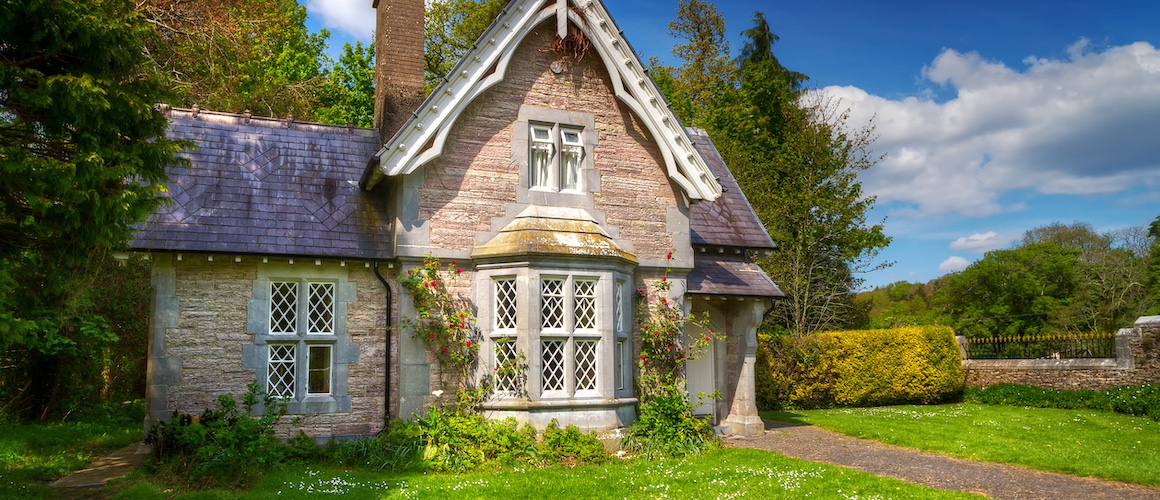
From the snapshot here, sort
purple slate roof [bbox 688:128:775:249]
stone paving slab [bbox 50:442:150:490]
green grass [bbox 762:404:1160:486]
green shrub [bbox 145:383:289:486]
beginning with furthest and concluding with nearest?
purple slate roof [bbox 688:128:775:249], green grass [bbox 762:404:1160:486], stone paving slab [bbox 50:442:150:490], green shrub [bbox 145:383:289:486]

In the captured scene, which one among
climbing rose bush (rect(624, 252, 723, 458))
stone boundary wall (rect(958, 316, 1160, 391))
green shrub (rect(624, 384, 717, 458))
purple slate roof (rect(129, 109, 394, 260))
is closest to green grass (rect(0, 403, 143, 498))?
purple slate roof (rect(129, 109, 394, 260))

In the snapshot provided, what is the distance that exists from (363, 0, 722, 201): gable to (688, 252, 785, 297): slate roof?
5.28ft

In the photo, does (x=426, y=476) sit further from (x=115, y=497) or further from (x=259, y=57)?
(x=259, y=57)

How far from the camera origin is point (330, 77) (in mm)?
26797

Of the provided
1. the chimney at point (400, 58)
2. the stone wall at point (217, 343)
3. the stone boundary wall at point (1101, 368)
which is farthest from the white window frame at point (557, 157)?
the stone boundary wall at point (1101, 368)

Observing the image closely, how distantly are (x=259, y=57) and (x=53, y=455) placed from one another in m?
15.3

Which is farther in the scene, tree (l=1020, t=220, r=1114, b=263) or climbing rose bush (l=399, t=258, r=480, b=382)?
tree (l=1020, t=220, r=1114, b=263)

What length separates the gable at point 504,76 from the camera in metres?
11.6

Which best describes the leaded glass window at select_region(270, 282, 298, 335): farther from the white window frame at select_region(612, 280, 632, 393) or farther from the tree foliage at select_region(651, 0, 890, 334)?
the tree foliage at select_region(651, 0, 890, 334)

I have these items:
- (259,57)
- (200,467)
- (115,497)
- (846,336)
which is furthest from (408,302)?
(259,57)

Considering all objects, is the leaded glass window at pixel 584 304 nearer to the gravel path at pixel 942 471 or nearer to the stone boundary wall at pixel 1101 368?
the gravel path at pixel 942 471

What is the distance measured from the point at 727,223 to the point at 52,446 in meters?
12.5

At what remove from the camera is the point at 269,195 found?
12234 millimetres

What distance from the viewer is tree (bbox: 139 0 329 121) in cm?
1908
